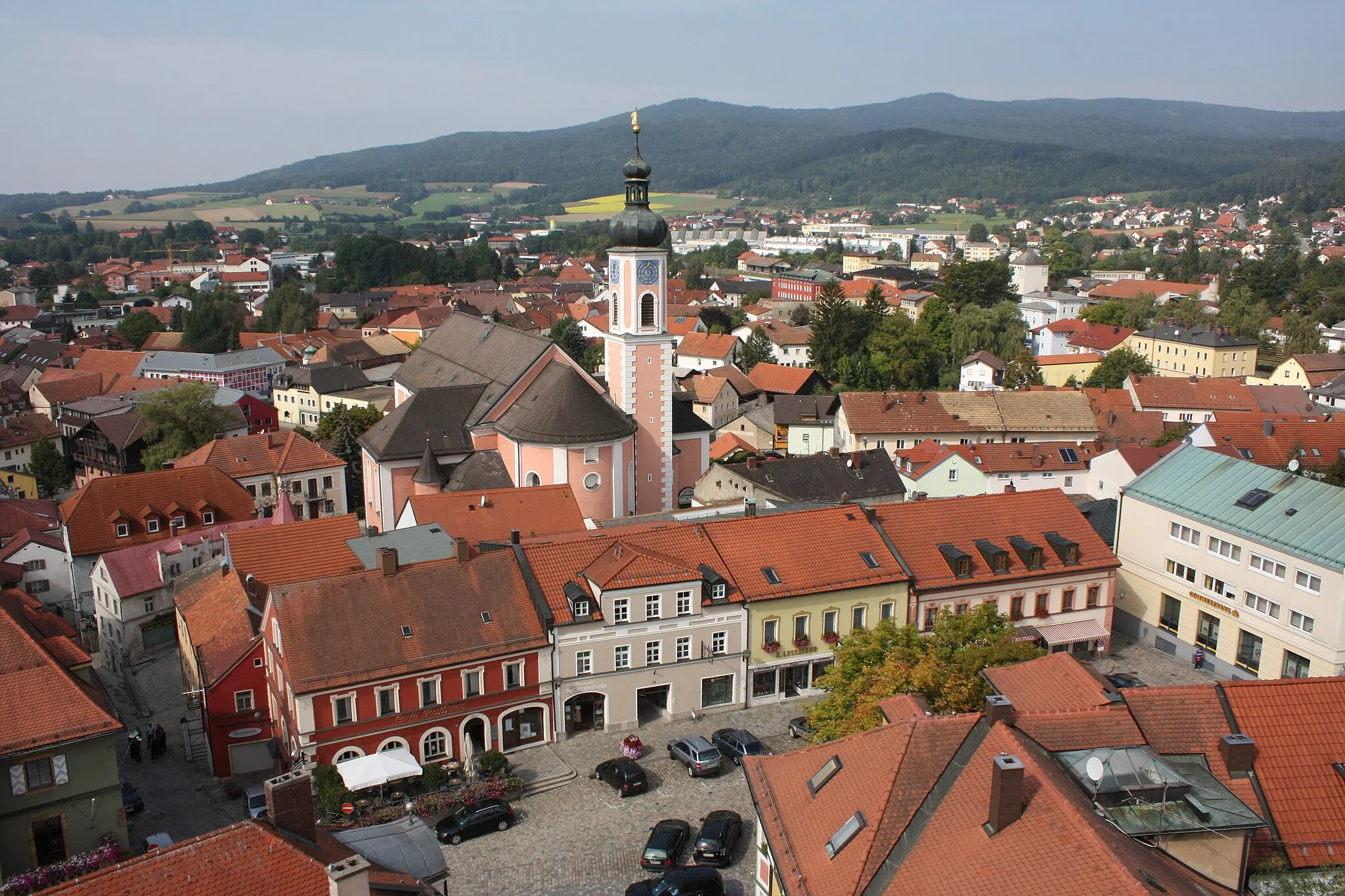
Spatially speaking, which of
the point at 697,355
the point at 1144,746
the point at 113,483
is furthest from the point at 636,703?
the point at 697,355

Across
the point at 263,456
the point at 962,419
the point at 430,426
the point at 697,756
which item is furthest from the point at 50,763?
the point at 962,419

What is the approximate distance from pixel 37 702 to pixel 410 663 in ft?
30.6

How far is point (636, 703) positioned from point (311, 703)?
31.0 ft

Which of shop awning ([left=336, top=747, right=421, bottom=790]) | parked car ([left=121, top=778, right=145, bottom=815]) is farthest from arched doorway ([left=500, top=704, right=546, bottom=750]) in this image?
parked car ([left=121, top=778, right=145, bottom=815])

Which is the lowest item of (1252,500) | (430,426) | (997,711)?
(430,426)

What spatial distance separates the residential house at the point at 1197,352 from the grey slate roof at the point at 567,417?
65.7 meters

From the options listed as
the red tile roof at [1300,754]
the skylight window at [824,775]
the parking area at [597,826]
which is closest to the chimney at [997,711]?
the skylight window at [824,775]

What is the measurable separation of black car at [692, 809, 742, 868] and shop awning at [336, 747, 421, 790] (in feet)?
26.2

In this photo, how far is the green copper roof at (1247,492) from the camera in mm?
34344

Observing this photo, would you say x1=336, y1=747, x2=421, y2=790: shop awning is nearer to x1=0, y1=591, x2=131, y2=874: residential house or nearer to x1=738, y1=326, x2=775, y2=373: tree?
x1=0, y1=591, x2=131, y2=874: residential house

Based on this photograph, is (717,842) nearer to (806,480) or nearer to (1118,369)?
(806,480)

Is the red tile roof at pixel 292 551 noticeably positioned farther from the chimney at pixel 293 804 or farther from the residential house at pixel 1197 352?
the residential house at pixel 1197 352

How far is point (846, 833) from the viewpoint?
58.3ft

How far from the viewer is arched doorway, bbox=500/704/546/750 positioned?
3195 cm
